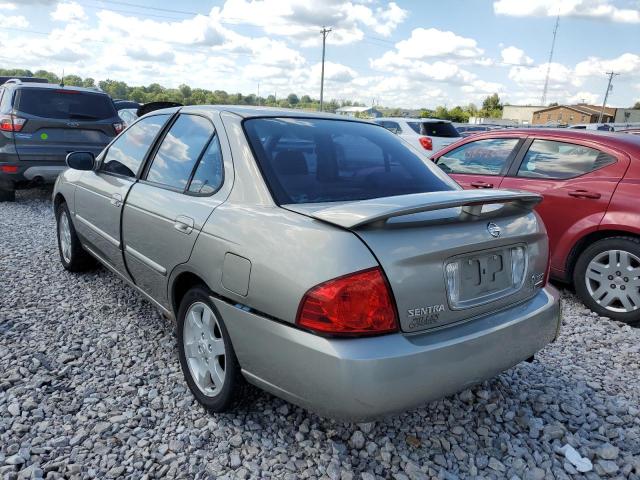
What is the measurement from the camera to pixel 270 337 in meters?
2.04

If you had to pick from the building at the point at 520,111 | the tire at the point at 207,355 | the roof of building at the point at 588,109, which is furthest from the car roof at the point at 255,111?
the building at the point at 520,111

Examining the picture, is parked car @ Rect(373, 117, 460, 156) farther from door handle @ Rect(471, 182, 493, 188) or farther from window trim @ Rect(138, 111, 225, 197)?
window trim @ Rect(138, 111, 225, 197)

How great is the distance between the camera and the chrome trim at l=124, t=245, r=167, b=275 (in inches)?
112

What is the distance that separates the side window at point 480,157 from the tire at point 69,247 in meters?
3.80

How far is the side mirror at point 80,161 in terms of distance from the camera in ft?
13.1

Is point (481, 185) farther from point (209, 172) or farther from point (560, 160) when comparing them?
point (209, 172)

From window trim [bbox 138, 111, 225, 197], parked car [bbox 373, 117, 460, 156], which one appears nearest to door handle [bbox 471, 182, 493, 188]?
window trim [bbox 138, 111, 225, 197]

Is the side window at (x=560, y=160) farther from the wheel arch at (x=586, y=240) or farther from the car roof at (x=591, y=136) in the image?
the wheel arch at (x=586, y=240)

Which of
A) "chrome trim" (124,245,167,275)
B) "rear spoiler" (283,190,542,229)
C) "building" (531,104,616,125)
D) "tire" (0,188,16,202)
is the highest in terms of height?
"building" (531,104,616,125)

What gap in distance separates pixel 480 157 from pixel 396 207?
12.0 ft

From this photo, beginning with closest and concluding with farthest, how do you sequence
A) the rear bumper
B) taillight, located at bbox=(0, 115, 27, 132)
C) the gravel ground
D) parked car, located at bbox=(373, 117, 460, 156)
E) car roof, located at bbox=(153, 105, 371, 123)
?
the rear bumper < the gravel ground < car roof, located at bbox=(153, 105, 371, 123) < taillight, located at bbox=(0, 115, 27, 132) < parked car, located at bbox=(373, 117, 460, 156)

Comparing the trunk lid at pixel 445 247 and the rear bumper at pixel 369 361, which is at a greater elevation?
the trunk lid at pixel 445 247

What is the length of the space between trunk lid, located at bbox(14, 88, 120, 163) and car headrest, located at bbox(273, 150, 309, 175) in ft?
21.1

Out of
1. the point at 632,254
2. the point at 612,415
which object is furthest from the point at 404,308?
the point at 632,254
